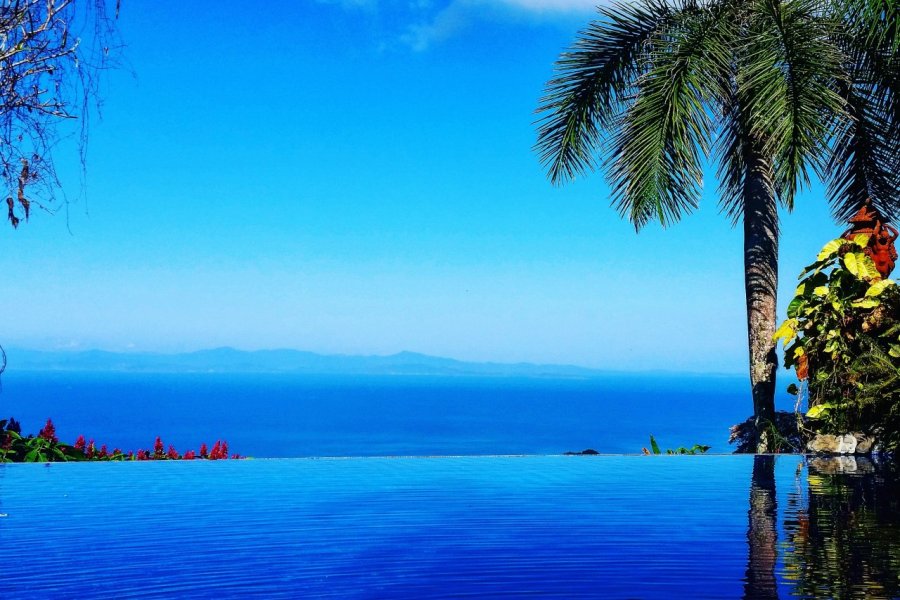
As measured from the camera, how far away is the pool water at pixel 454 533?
327cm

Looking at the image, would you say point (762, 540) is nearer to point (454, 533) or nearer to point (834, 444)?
point (454, 533)

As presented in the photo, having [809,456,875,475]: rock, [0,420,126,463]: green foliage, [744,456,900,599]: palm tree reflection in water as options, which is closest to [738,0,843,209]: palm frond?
[809,456,875,475]: rock

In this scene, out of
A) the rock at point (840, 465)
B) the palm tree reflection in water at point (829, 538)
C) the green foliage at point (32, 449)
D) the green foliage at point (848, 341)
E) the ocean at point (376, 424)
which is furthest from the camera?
the ocean at point (376, 424)

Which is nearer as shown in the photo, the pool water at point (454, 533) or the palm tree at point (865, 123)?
the pool water at point (454, 533)

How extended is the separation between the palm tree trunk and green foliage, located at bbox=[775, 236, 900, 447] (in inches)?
55.3

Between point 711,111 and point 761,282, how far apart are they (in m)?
2.13

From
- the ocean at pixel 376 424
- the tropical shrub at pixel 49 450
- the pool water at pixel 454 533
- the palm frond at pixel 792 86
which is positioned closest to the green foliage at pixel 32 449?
the tropical shrub at pixel 49 450

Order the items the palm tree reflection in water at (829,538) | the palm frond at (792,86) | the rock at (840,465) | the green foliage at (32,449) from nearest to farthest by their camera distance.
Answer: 1. the palm tree reflection in water at (829,538)
2. the rock at (840,465)
3. the green foliage at (32,449)
4. the palm frond at (792,86)

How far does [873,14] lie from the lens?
A: 7.91 m

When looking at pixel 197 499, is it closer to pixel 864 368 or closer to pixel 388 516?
pixel 388 516

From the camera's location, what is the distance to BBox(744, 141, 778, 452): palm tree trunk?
9695 millimetres

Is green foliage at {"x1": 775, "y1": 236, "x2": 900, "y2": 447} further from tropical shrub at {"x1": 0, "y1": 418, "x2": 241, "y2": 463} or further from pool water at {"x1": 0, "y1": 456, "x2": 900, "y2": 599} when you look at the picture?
tropical shrub at {"x1": 0, "y1": 418, "x2": 241, "y2": 463}

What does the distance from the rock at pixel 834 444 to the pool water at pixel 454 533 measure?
2.63ft

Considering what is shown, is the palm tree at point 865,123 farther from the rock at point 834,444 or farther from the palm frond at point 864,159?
the rock at point 834,444
